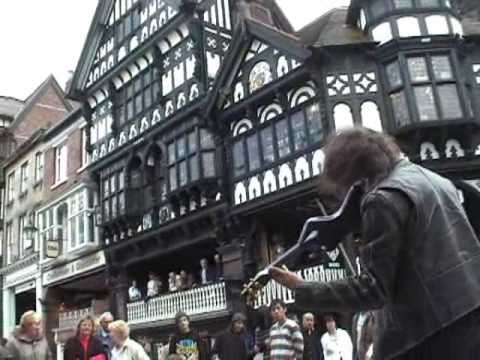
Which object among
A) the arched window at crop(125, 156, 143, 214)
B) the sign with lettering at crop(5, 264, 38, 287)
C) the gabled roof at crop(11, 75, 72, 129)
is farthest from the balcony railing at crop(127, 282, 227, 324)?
the gabled roof at crop(11, 75, 72, 129)

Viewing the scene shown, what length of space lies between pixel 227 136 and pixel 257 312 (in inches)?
206

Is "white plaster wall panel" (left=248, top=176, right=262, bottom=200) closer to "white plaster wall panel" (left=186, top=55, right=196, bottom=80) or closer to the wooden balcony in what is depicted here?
"white plaster wall panel" (left=186, top=55, right=196, bottom=80)

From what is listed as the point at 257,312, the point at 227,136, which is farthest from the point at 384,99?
the point at 257,312

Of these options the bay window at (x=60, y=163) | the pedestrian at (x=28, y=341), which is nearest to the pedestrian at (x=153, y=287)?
the bay window at (x=60, y=163)

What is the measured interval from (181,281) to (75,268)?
7380mm

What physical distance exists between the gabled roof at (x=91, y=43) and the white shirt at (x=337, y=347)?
1772 cm

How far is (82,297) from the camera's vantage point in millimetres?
27203

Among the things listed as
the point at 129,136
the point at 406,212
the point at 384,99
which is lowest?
the point at 406,212

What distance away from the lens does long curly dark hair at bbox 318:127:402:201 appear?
2141 millimetres

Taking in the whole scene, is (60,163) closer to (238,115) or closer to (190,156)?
(190,156)

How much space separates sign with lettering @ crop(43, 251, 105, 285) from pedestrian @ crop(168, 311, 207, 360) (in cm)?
1416

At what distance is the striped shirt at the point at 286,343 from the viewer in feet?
25.9

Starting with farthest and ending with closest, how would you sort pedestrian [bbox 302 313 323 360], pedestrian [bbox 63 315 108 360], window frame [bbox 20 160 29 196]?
window frame [bbox 20 160 29 196]
pedestrian [bbox 302 313 323 360]
pedestrian [bbox 63 315 108 360]

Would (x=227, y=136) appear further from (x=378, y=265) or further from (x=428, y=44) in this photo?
(x=378, y=265)
